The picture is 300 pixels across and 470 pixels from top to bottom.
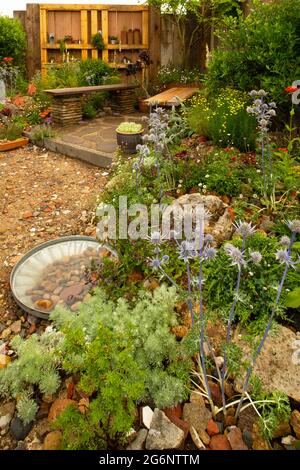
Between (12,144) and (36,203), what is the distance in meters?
2.40

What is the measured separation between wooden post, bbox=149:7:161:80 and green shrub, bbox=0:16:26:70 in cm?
319

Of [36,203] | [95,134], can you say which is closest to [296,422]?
[36,203]

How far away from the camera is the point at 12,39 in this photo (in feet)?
33.4

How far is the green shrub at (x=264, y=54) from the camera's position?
194 inches

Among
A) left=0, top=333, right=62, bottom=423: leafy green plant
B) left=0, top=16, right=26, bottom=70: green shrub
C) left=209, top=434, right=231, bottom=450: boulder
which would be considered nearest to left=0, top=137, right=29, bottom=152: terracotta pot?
left=0, top=16, right=26, bottom=70: green shrub

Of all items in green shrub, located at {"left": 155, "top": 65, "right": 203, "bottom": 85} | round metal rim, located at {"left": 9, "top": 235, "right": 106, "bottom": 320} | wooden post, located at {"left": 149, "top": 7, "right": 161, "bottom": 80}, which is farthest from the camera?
wooden post, located at {"left": 149, "top": 7, "right": 161, "bottom": 80}

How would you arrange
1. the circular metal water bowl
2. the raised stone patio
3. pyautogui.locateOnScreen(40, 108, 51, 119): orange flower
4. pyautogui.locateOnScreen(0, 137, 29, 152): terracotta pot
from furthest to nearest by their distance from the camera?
1. pyautogui.locateOnScreen(40, 108, 51, 119): orange flower
2. pyautogui.locateOnScreen(0, 137, 29, 152): terracotta pot
3. the raised stone patio
4. the circular metal water bowl

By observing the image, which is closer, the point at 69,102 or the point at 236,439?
the point at 236,439

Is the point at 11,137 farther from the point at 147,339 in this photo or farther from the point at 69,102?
the point at 147,339

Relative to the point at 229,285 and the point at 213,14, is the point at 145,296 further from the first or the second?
the point at 213,14

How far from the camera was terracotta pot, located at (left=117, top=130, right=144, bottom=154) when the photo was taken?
596cm

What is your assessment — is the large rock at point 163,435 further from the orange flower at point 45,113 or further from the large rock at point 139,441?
the orange flower at point 45,113

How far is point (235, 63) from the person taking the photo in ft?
17.6

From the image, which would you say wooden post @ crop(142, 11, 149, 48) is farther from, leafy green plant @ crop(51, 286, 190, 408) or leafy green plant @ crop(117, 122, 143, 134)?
leafy green plant @ crop(51, 286, 190, 408)
